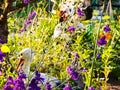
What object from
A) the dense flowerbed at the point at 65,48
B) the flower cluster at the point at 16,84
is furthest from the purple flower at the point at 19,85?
the dense flowerbed at the point at 65,48

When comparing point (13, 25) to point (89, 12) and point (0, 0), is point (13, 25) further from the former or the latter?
point (89, 12)

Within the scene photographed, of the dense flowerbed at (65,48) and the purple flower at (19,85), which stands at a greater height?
the purple flower at (19,85)

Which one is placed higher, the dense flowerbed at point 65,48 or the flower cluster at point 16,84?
the flower cluster at point 16,84

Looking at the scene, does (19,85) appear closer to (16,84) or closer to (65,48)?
(16,84)

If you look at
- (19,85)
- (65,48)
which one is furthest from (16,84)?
(65,48)

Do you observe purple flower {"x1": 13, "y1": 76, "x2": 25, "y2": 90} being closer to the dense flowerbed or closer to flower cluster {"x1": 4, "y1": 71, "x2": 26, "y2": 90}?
flower cluster {"x1": 4, "y1": 71, "x2": 26, "y2": 90}

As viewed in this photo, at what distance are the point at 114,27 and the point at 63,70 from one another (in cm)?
229

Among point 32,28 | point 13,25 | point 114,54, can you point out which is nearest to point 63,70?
point 32,28

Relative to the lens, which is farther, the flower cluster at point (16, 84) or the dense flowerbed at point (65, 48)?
the dense flowerbed at point (65, 48)

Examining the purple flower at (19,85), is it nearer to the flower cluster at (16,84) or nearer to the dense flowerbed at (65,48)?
the flower cluster at (16,84)

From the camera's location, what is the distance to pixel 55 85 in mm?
3670

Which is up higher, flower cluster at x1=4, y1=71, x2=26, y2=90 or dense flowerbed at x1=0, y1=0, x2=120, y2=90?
Answer: flower cluster at x1=4, y1=71, x2=26, y2=90

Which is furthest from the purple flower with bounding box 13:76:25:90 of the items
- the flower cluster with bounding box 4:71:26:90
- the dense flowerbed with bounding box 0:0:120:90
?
the dense flowerbed with bounding box 0:0:120:90

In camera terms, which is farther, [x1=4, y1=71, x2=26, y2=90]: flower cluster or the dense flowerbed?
the dense flowerbed
